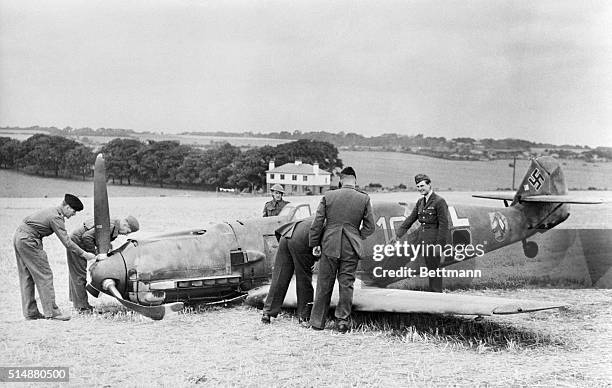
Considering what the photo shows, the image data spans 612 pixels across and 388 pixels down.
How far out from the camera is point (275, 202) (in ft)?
26.6

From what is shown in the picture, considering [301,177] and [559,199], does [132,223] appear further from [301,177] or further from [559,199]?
[559,199]

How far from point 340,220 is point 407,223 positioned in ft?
4.74

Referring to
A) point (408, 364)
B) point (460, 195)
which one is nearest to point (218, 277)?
point (408, 364)

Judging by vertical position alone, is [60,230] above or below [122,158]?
below

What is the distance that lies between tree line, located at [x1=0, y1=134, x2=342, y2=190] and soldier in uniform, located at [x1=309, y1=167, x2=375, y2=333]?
7.90 feet

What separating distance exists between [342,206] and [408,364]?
1750mm

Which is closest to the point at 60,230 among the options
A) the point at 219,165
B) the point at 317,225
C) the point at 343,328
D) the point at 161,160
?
the point at 317,225

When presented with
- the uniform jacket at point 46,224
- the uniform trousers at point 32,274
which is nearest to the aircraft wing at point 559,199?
the uniform jacket at point 46,224

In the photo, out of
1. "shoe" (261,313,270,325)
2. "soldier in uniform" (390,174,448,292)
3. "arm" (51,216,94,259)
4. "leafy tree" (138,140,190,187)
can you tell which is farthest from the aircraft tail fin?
"arm" (51,216,94,259)

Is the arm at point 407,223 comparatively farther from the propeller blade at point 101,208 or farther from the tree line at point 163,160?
the propeller blade at point 101,208

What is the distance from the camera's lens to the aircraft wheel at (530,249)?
355 inches

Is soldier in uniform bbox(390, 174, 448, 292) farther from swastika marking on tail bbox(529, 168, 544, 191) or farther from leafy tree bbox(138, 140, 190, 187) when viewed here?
leafy tree bbox(138, 140, 190, 187)

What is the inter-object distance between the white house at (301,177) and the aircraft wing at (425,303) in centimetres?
228

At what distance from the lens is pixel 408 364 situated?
469 centimetres
